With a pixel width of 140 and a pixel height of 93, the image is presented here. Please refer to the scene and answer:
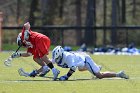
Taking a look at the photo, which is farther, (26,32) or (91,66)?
(26,32)

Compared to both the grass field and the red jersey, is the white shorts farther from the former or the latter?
the red jersey

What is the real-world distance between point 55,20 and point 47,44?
117ft

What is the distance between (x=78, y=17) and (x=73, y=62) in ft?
140

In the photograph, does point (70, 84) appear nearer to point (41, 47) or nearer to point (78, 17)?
point (41, 47)

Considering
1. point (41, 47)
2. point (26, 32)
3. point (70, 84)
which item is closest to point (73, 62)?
point (70, 84)

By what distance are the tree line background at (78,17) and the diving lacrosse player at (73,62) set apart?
1453 cm

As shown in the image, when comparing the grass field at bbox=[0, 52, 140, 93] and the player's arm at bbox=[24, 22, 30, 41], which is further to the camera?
the player's arm at bbox=[24, 22, 30, 41]

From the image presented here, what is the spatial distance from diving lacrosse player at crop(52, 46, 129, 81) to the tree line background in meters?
14.5

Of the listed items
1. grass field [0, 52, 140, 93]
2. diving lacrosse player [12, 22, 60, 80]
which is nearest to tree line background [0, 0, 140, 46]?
diving lacrosse player [12, 22, 60, 80]

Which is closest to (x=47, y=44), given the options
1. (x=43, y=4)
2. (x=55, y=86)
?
(x=55, y=86)

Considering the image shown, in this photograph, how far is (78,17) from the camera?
57.3 meters

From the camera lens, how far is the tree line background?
3419 centimetres

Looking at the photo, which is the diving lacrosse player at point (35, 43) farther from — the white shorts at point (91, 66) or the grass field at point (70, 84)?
the white shorts at point (91, 66)

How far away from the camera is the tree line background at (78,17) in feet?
112
